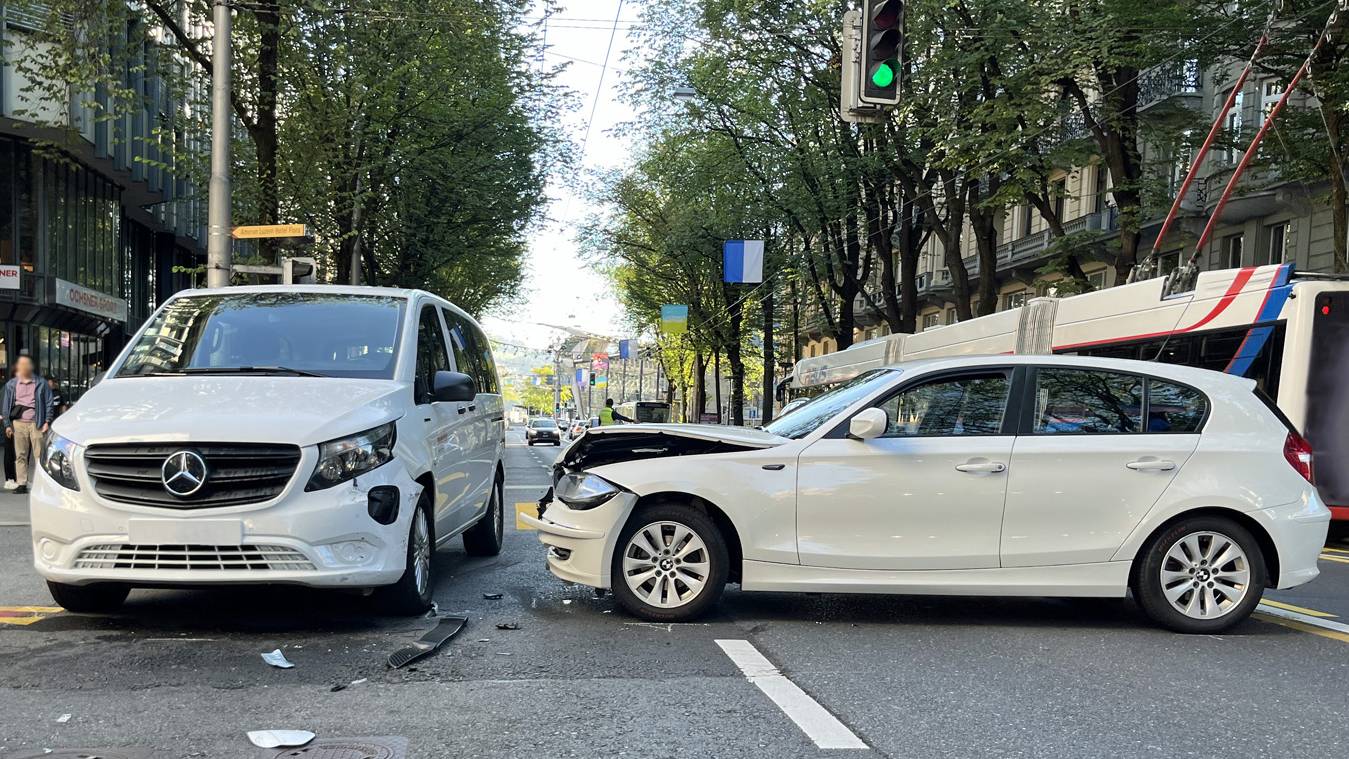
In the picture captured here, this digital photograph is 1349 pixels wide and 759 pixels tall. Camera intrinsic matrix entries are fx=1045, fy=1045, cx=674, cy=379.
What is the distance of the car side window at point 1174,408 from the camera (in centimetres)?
605

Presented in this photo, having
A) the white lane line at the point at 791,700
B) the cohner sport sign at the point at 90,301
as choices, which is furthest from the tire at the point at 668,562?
the cohner sport sign at the point at 90,301

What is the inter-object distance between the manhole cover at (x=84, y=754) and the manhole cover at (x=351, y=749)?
0.49 metres

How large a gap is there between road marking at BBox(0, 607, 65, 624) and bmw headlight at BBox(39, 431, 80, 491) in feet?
3.14

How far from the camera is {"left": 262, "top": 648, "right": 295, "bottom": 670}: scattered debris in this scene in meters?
4.74

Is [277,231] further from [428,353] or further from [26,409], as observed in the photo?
[428,353]

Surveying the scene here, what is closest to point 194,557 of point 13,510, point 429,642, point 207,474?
point 207,474

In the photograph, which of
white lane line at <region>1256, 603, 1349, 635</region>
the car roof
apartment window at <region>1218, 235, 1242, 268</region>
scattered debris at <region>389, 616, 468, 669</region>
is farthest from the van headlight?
apartment window at <region>1218, 235, 1242, 268</region>

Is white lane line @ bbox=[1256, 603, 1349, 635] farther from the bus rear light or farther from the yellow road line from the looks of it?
the bus rear light

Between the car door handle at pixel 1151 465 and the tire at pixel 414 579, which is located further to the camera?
the car door handle at pixel 1151 465

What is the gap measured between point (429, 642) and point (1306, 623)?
5.11 meters

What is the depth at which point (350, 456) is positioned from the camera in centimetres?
521

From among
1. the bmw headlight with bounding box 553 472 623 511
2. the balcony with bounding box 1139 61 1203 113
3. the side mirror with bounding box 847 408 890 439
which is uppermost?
the balcony with bounding box 1139 61 1203 113

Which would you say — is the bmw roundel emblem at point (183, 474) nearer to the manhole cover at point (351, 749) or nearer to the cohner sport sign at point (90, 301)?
the manhole cover at point (351, 749)

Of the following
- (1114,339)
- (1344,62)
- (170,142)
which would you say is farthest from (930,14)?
(170,142)
